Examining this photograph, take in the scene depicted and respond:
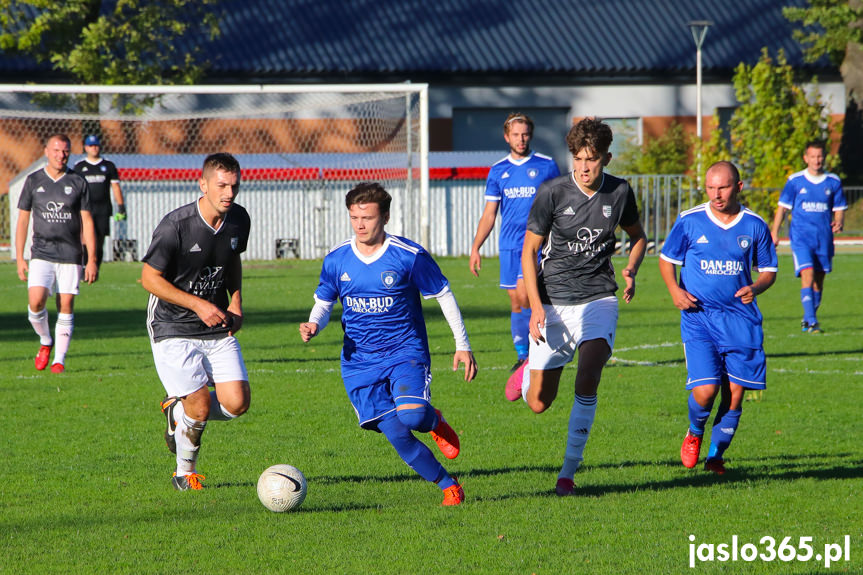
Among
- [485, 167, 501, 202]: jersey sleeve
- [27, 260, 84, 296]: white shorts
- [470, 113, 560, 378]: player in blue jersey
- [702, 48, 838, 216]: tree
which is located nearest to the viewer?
[470, 113, 560, 378]: player in blue jersey

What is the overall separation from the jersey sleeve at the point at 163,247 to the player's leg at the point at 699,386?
118 inches

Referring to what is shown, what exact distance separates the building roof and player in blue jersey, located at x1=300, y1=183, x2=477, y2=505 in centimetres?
2988

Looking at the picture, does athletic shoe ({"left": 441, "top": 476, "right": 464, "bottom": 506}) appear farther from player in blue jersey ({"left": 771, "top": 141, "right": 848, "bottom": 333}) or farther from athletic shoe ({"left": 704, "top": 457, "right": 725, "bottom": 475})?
player in blue jersey ({"left": 771, "top": 141, "right": 848, "bottom": 333})

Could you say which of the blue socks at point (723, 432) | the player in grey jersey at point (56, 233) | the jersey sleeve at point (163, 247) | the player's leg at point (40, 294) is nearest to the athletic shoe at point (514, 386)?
the blue socks at point (723, 432)

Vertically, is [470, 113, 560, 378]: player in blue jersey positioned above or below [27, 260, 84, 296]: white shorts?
above

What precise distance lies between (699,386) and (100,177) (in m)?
12.9

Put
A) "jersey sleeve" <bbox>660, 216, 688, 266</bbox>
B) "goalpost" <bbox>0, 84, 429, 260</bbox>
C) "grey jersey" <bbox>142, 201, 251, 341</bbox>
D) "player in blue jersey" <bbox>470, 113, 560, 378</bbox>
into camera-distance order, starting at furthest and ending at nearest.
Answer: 1. "goalpost" <bbox>0, 84, 429, 260</bbox>
2. "player in blue jersey" <bbox>470, 113, 560, 378</bbox>
3. "jersey sleeve" <bbox>660, 216, 688, 266</bbox>
4. "grey jersey" <bbox>142, 201, 251, 341</bbox>

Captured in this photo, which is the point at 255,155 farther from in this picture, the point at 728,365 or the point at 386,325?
the point at 386,325

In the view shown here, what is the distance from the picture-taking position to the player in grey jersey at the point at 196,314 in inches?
243

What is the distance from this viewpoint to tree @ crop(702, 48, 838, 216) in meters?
30.7

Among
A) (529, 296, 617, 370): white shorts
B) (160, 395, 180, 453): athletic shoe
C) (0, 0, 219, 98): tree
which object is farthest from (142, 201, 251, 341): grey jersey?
(0, 0, 219, 98): tree

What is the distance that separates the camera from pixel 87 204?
10.5 metres

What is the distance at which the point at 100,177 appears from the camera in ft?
57.3

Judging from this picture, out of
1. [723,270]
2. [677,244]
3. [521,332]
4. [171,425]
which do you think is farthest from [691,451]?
[521,332]
